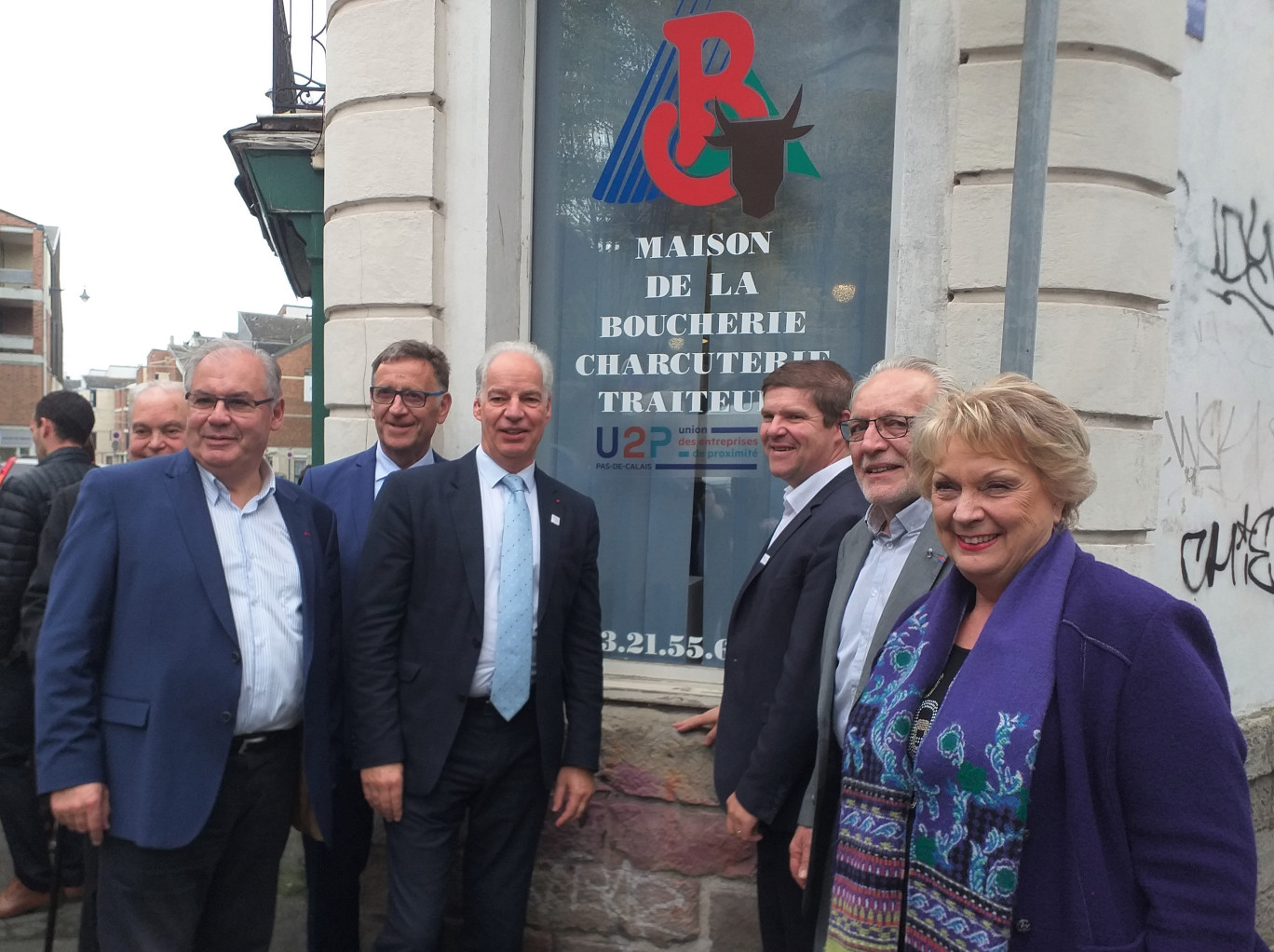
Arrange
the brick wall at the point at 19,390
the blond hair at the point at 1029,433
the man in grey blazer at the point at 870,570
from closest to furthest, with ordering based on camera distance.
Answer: the blond hair at the point at 1029,433
the man in grey blazer at the point at 870,570
the brick wall at the point at 19,390

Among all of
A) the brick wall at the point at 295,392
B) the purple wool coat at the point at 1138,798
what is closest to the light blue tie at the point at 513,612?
the purple wool coat at the point at 1138,798

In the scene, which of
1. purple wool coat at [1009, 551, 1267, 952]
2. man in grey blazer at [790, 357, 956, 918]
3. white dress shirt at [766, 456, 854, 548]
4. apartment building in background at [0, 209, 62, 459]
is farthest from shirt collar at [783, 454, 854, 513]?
apartment building in background at [0, 209, 62, 459]

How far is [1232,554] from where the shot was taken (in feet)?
14.2

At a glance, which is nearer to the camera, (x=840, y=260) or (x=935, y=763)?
(x=935, y=763)

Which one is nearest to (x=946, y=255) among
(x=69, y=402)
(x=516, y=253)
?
(x=516, y=253)

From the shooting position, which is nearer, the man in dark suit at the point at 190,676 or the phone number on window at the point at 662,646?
the man in dark suit at the point at 190,676

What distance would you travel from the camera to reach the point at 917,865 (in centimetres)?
184

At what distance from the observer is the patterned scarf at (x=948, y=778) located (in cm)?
169

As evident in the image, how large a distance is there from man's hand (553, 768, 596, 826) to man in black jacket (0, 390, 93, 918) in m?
2.43

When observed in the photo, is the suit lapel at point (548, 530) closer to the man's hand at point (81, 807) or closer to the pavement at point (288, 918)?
the man's hand at point (81, 807)

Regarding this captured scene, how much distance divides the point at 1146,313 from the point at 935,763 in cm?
254

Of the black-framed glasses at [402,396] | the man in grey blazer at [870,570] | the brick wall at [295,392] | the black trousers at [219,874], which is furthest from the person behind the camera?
the brick wall at [295,392]

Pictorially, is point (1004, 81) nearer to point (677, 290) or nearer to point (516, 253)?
point (677, 290)

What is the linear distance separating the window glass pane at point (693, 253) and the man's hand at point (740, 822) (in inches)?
56.1
